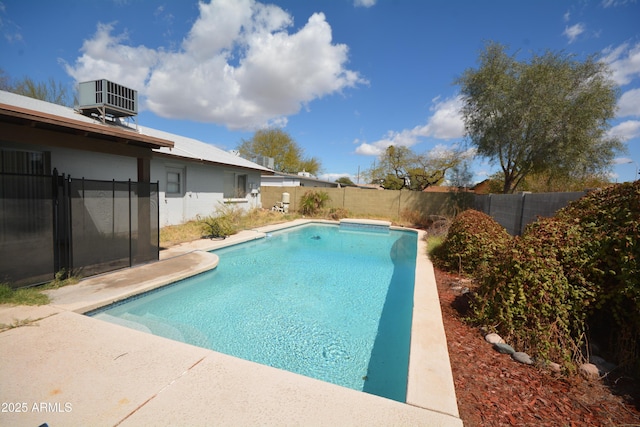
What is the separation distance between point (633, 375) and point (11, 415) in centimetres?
556

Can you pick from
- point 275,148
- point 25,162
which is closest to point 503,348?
point 25,162

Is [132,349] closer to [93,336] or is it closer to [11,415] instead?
[93,336]

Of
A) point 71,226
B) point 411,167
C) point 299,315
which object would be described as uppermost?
point 411,167

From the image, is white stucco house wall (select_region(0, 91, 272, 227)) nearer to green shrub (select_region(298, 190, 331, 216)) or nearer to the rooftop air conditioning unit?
the rooftop air conditioning unit

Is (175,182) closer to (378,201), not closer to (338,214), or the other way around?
(338,214)

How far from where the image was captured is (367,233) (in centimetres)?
1396

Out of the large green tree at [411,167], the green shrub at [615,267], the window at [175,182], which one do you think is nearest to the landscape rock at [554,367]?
the green shrub at [615,267]

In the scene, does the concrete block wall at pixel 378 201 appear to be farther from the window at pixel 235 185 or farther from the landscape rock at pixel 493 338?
the landscape rock at pixel 493 338

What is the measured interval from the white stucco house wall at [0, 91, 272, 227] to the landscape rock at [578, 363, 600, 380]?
7347 mm

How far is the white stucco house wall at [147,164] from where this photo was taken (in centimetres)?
485

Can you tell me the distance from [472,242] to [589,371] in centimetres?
356

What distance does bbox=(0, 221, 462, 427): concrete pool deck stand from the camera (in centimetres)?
204

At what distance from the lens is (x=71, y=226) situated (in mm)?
4773

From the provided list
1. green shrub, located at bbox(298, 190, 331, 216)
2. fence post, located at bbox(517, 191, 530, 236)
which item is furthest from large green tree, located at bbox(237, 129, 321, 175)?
fence post, located at bbox(517, 191, 530, 236)
